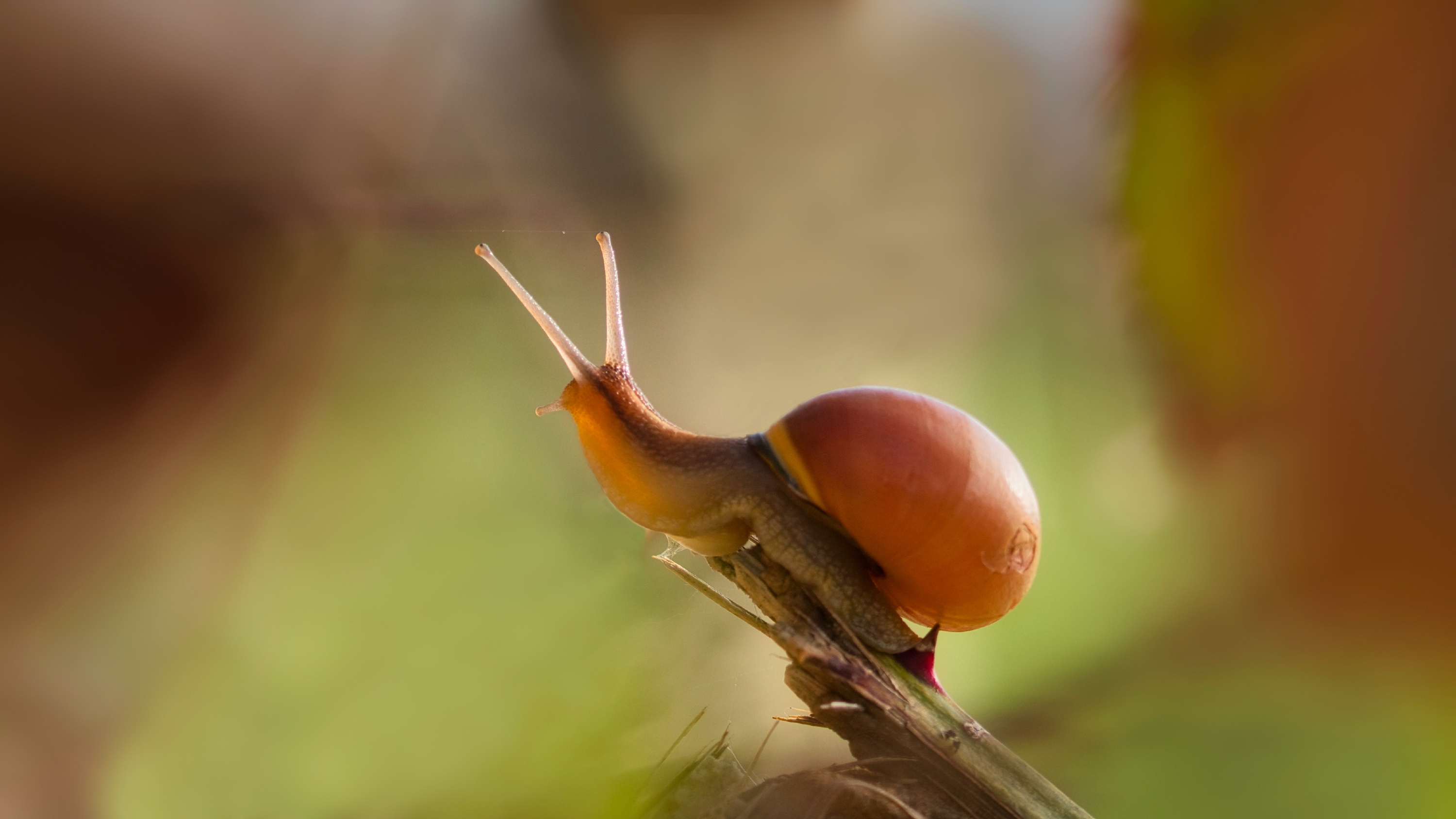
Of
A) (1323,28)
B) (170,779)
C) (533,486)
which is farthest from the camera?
(1323,28)

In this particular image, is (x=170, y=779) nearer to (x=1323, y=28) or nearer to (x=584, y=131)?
(x=584, y=131)

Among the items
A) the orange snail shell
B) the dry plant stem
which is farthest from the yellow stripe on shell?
the dry plant stem

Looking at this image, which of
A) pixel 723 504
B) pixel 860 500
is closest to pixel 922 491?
pixel 860 500

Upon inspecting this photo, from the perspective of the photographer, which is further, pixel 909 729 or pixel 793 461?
pixel 793 461

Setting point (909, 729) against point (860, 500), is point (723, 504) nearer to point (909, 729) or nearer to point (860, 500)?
point (860, 500)

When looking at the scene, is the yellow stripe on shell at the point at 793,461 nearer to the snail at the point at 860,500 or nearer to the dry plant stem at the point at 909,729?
the snail at the point at 860,500

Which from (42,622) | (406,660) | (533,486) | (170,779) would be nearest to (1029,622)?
(533,486)

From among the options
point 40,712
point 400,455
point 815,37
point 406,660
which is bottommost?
point 40,712
